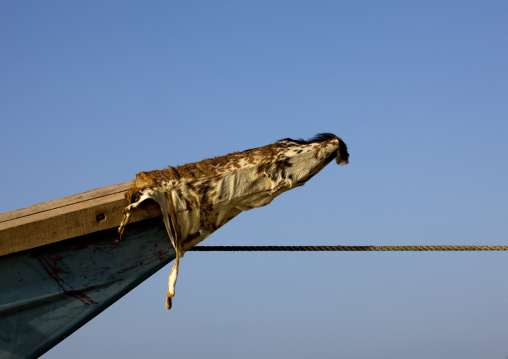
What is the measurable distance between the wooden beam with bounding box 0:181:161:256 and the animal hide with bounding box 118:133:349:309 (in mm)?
61

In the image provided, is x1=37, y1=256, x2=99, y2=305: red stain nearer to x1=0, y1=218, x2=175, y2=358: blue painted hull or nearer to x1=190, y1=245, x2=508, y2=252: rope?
x1=0, y1=218, x2=175, y2=358: blue painted hull

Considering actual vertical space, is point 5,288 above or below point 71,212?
below

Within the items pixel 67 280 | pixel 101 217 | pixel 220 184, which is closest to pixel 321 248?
pixel 220 184

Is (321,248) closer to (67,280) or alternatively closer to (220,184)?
(220,184)

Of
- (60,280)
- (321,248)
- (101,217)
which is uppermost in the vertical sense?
(101,217)

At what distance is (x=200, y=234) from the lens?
3133 mm

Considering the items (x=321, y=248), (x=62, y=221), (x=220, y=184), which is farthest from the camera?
(x=321, y=248)

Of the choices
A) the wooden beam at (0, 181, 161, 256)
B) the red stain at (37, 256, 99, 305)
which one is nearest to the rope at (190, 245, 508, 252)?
the wooden beam at (0, 181, 161, 256)

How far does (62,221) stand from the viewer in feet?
9.75

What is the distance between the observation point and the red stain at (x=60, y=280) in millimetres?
3062

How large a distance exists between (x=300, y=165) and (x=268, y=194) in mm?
213

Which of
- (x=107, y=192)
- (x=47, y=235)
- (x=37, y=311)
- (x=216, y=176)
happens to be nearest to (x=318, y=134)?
(x=216, y=176)

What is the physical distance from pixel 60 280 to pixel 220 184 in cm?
90

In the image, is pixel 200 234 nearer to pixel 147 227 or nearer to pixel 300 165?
pixel 147 227
